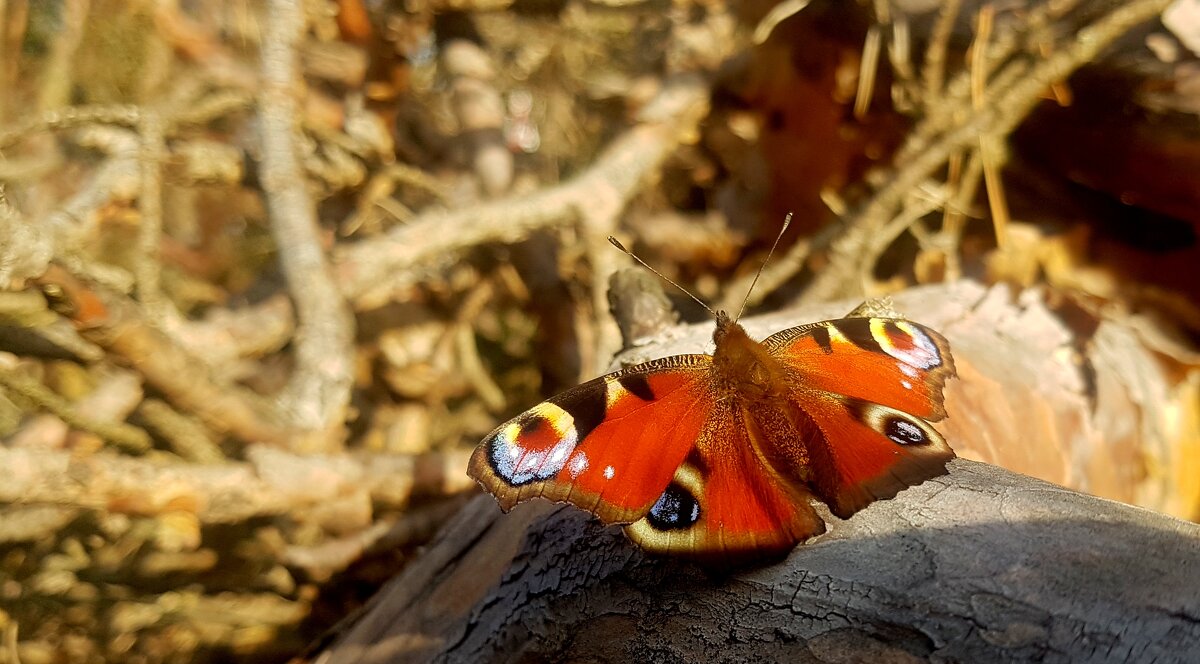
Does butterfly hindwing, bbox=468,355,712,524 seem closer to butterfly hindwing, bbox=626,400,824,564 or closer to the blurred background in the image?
butterfly hindwing, bbox=626,400,824,564

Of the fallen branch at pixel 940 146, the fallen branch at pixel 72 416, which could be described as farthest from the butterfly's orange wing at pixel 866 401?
the fallen branch at pixel 72 416

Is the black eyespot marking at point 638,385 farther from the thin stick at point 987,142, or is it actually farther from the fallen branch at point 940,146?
the thin stick at point 987,142

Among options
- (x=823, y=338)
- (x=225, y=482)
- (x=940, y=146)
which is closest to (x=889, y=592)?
(x=823, y=338)

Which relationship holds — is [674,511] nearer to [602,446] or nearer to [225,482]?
[602,446]

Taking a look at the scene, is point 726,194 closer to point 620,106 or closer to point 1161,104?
point 620,106

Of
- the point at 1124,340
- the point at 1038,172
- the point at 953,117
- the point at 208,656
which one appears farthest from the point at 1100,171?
the point at 208,656

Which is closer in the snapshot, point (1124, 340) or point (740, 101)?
point (1124, 340)
